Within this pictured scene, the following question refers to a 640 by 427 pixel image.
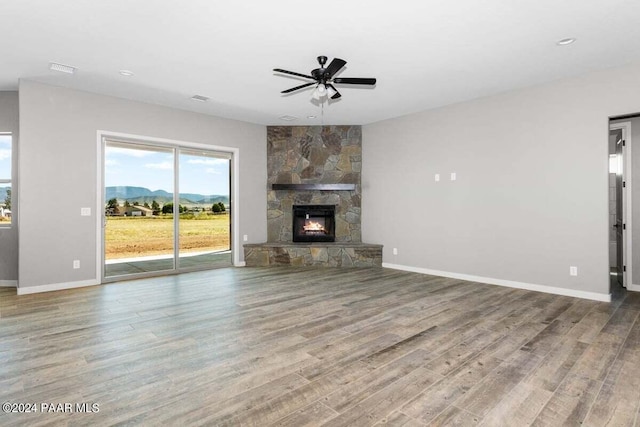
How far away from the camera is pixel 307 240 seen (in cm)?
692

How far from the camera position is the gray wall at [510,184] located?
4.18m

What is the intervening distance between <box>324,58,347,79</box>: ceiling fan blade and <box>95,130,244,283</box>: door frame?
3.33 metres

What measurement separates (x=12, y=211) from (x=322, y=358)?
18.1ft

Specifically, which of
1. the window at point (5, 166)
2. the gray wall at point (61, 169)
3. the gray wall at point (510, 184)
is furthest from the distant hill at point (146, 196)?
the gray wall at point (510, 184)

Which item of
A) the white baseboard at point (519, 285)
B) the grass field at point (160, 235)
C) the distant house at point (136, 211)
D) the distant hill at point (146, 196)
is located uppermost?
the distant hill at point (146, 196)

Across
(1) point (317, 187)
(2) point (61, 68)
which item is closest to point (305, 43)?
(2) point (61, 68)

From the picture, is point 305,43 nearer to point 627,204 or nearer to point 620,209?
point 627,204

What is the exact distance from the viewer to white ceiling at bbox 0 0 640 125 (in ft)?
9.45

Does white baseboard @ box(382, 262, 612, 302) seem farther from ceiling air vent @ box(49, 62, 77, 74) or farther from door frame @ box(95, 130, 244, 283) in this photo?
ceiling air vent @ box(49, 62, 77, 74)

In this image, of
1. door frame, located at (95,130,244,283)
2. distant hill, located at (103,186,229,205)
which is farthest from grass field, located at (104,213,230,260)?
distant hill, located at (103,186,229,205)

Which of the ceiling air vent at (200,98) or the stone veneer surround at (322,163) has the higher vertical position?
the ceiling air vent at (200,98)

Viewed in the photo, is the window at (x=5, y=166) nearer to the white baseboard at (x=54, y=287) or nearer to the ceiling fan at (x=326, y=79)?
the white baseboard at (x=54, y=287)

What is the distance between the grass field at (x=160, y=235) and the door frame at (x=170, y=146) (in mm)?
161

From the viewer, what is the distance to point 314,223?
699 cm
